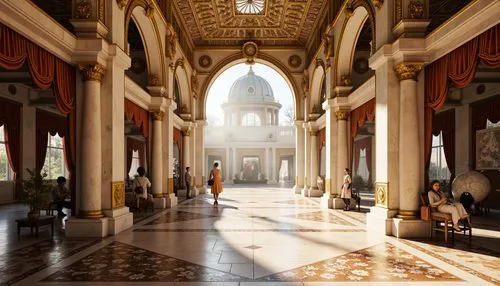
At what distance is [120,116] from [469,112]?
11735 mm

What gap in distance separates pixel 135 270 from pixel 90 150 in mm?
3419

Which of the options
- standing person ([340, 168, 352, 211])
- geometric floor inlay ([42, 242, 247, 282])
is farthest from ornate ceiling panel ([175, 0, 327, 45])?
geometric floor inlay ([42, 242, 247, 282])

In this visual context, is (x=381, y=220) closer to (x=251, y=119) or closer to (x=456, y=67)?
(x=456, y=67)

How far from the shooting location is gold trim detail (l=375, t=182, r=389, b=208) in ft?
27.0

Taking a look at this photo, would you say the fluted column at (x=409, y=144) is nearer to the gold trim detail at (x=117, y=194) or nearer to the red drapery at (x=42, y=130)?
the gold trim detail at (x=117, y=194)

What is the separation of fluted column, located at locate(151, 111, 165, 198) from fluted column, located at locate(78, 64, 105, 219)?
16.3ft

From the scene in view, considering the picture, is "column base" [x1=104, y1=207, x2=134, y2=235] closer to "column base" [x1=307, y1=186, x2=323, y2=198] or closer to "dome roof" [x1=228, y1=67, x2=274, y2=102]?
"column base" [x1=307, y1=186, x2=323, y2=198]

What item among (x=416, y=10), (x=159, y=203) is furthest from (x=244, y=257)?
(x=159, y=203)

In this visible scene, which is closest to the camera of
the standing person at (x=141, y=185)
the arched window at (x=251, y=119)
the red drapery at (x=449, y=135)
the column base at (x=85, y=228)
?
the column base at (x=85, y=228)

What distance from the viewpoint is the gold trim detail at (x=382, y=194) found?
8227 mm

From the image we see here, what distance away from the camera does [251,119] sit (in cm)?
4000

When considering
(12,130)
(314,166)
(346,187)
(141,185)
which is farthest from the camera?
(314,166)

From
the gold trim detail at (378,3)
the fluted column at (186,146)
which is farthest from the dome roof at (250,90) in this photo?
the gold trim detail at (378,3)

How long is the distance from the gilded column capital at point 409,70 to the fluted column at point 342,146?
→ 512cm
